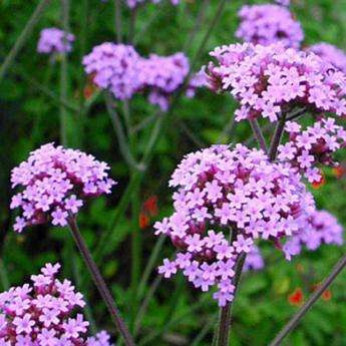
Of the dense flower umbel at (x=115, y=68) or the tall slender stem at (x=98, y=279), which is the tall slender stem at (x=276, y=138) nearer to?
the tall slender stem at (x=98, y=279)

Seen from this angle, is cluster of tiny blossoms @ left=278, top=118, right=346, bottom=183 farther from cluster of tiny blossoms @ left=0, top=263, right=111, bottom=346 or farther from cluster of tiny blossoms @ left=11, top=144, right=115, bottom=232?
cluster of tiny blossoms @ left=0, top=263, right=111, bottom=346

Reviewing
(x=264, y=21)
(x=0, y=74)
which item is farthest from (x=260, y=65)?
(x=264, y=21)

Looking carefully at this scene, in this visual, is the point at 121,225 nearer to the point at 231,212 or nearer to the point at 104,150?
the point at 104,150

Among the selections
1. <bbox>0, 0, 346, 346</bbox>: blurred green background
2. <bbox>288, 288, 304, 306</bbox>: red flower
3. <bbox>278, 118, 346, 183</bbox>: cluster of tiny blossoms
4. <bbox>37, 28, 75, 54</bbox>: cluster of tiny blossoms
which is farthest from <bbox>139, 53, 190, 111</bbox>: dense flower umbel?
<bbox>278, 118, 346, 183</bbox>: cluster of tiny blossoms

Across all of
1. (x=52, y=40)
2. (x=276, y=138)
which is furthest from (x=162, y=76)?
(x=276, y=138)

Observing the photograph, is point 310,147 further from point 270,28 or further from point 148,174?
point 148,174
